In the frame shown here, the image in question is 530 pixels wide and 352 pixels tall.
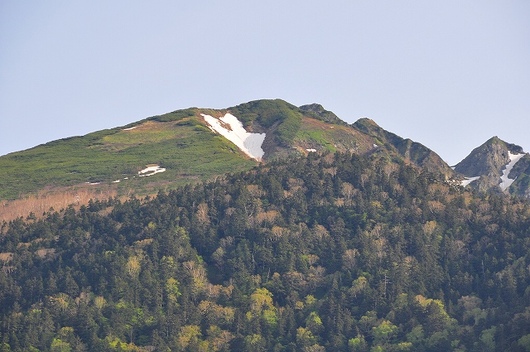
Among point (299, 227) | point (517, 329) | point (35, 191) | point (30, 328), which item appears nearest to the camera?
point (517, 329)

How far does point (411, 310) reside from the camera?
133250mm

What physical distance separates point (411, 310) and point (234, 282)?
22568 millimetres

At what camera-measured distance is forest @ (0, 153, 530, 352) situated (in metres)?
131

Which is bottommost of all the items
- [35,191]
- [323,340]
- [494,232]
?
[323,340]

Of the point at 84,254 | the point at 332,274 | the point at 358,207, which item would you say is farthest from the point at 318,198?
the point at 84,254

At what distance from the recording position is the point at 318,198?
163250 mm

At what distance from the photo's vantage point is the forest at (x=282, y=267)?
131 m

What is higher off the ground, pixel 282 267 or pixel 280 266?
pixel 280 266

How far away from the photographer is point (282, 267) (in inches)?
5782

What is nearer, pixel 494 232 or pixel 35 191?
pixel 494 232

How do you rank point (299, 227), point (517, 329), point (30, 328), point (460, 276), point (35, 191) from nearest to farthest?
point (517, 329) → point (30, 328) → point (460, 276) → point (299, 227) → point (35, 191)

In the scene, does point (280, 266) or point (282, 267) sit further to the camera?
point (280, 266)

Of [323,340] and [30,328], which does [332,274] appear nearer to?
[323,340]

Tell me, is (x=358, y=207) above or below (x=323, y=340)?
above
